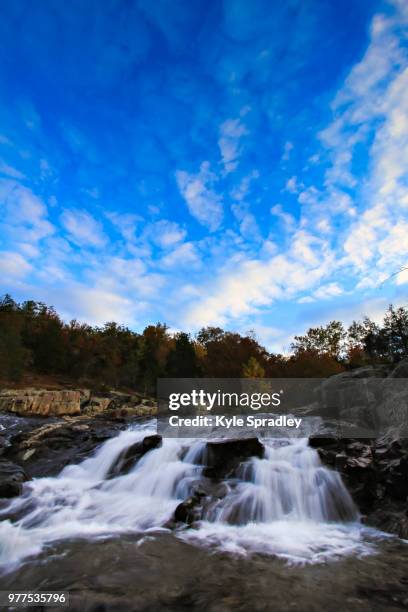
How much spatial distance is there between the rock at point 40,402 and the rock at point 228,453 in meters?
28.9

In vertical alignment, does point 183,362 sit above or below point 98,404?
above

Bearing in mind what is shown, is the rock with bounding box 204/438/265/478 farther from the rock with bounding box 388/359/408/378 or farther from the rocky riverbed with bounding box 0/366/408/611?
the rock with bounding box 388/359/408/378

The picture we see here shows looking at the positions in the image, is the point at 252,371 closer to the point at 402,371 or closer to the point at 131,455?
the point at 402,371

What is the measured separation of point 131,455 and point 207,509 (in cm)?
579

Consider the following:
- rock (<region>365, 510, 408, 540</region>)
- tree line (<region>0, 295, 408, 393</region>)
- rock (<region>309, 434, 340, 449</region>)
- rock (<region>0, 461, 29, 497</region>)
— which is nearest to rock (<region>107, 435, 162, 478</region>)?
rock (<region>0, 461, 29, 497</region>)

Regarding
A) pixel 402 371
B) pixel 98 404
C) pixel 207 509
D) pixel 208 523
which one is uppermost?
pixel 402 371

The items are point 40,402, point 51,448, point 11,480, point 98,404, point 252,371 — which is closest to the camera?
point 11,480

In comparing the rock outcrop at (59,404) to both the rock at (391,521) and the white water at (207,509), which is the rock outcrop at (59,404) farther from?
the rock at (391,521)

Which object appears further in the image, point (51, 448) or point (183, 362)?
point (183, 362)

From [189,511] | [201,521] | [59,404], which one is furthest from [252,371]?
[201,521]

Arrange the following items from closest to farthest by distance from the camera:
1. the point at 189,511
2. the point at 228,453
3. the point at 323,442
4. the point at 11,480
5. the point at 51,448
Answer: the point at 189,511 < the point at 11,480 < the point at 228,453 < the point at 323,442 < the point at 51,448

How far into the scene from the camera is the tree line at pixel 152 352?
4872 cm

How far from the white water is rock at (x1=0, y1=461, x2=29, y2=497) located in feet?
1.11

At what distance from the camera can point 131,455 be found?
546 inches
